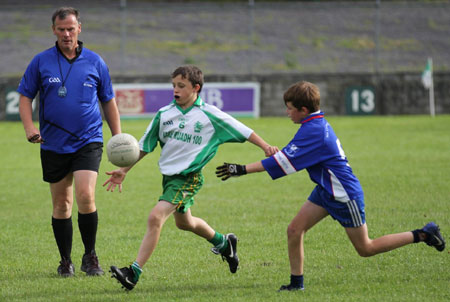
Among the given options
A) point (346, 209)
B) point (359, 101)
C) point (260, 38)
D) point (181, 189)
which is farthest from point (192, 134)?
point (260, 38)

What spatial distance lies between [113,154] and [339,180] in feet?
5.82

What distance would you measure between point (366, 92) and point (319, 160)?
1822 centimetres

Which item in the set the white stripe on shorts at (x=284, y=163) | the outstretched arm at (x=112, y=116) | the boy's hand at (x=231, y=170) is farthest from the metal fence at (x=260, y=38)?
the boy's hand at (x=231, y=170)

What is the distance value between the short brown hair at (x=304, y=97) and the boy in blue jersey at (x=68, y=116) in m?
1.80

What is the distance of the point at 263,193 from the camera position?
1085cm

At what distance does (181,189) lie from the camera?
5.78 metres

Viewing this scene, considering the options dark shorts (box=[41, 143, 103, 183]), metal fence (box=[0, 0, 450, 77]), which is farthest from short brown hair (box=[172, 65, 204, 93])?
metal fence (box=[0, 0, 450, 77])

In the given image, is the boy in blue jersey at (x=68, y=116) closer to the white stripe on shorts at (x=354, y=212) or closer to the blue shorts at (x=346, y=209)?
the blue shorts at (x=346, y=209)

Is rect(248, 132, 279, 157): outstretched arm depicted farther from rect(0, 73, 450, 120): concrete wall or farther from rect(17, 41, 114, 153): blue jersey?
rect(0, 73, 450, 120): concrete wall

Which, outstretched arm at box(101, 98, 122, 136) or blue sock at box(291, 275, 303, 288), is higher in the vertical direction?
outstretched arm at box(101, 98, 122, 136)

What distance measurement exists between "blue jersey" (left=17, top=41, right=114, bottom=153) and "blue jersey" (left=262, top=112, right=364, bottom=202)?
1.72 meters

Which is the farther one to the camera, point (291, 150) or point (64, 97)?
point (64, 97)

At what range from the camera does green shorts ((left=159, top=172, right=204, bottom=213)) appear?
5.75 meters

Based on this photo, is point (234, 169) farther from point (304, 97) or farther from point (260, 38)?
point (260, 38)
